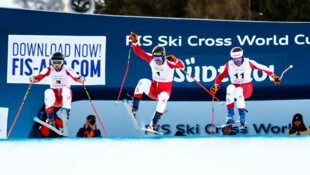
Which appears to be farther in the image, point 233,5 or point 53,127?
point 233,5

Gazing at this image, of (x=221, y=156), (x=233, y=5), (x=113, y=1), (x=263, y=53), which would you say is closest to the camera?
(x=221, y=156)

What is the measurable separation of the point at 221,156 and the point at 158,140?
564 mm

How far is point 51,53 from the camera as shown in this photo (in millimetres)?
11703

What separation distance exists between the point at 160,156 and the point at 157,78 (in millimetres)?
5042

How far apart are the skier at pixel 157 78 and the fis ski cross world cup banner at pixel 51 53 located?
20.8 inches

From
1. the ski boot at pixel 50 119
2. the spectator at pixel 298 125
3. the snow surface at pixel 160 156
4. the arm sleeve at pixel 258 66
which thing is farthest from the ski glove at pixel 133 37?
the snow surface at pixel 160 156

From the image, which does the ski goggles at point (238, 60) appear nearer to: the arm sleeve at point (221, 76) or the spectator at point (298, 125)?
the arm sleeve at point (221, 76)

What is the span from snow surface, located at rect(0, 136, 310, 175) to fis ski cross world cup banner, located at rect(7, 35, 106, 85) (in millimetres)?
4882

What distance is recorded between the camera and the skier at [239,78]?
453 inches

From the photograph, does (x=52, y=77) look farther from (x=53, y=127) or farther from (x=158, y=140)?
(x=158, y=140)

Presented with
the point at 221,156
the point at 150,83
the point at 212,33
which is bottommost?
the point at 221,156

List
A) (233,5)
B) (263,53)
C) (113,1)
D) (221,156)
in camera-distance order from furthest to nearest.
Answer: (113,1)
(233,5)
(263,53)
(221,156)

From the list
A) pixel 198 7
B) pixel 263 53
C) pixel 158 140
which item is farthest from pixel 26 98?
pixel 198 7

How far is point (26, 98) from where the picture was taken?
11.7 meters
